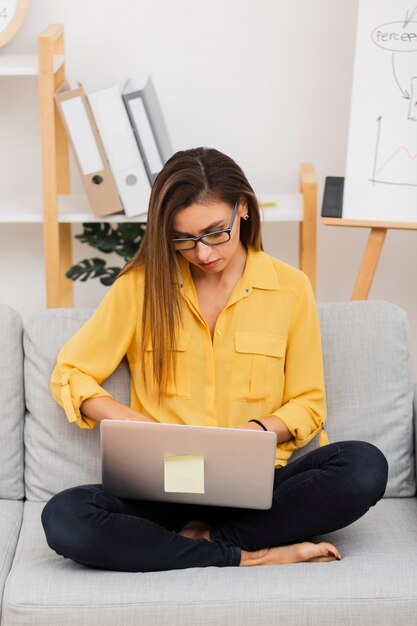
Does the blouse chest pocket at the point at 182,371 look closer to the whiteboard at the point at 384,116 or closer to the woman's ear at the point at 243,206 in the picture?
the woman's ear at the point at 243,206

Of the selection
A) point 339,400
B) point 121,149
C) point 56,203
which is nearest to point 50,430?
point 339,400

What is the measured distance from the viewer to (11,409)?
1.98 m

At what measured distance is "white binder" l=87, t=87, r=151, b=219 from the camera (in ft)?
8.13

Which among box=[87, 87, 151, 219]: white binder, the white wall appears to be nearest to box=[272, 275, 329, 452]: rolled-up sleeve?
box=[87, 87, 151, 219]: white binder

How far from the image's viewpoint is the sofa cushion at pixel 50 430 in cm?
195

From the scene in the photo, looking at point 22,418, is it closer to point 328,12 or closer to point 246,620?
point 246,620

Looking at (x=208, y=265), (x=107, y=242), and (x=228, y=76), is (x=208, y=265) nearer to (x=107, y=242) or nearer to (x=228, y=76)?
(x=107, y=242)

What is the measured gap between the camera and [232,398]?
1889mm

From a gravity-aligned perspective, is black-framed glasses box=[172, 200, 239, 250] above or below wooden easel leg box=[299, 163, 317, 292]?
above

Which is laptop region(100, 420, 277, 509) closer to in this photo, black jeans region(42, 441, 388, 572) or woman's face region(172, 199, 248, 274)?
black jeans region(42, 441, 388, 572)

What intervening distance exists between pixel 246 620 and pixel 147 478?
1.05ft

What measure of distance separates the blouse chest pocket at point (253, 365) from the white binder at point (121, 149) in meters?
0.78

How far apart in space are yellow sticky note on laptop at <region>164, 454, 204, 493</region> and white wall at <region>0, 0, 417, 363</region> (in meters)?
1.38

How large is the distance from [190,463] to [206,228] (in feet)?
1.48
